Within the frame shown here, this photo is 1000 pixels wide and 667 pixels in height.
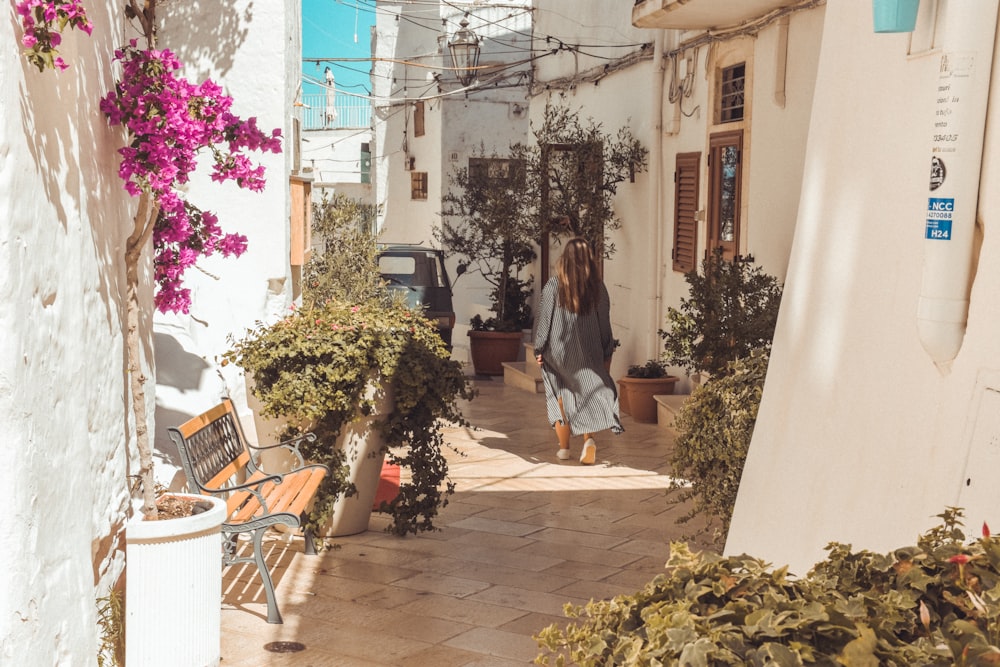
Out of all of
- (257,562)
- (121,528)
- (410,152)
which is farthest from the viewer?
(410,152)

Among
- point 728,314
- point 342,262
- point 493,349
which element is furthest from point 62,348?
point 493,349

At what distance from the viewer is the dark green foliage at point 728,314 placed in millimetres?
7504

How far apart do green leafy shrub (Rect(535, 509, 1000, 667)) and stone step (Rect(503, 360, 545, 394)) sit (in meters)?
10.5

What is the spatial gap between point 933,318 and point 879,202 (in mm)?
638

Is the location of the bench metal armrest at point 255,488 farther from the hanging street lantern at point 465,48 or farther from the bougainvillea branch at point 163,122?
the hanging street lantern at point 465,48

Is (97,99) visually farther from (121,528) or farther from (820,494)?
(820,494)

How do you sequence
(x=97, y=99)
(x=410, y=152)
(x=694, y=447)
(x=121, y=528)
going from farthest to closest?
1. (x=410, y=152)
2. (x=694, y=447)
3. (x=121, y=528)
4. (x=97, y=99)

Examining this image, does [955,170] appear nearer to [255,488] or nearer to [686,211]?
[255,488]

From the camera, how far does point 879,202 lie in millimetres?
3924

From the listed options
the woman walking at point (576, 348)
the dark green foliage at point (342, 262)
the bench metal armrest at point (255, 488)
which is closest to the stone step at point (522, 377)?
the dark green foliage at point (342, 262)

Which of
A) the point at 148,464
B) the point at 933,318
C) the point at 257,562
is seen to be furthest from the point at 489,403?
the point at 933,318

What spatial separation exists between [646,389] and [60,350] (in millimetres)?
7932

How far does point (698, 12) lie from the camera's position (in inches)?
373

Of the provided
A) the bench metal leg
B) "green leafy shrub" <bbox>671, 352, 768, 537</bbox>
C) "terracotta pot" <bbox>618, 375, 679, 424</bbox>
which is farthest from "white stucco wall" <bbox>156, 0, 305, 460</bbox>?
"terracotta pot" <bbox>618, 375, 679, 424</bbox>
